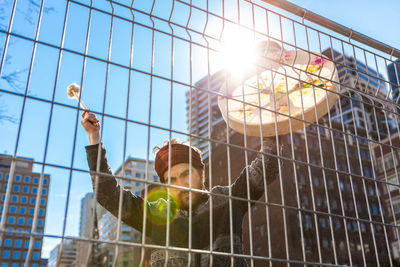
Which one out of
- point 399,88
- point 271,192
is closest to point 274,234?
point 271,192

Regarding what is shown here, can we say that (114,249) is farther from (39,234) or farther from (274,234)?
(274,234)

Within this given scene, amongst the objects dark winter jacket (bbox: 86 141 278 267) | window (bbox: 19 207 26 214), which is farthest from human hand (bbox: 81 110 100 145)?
window (bbox: 19 207 26 214)

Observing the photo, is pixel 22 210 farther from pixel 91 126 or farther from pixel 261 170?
pixel 261 170

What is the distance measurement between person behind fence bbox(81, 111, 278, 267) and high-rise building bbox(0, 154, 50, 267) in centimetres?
29

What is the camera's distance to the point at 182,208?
2.04 metres

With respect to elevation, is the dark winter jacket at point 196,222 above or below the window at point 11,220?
above

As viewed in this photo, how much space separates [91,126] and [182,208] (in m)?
0.58

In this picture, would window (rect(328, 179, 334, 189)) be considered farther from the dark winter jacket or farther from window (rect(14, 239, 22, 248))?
window (rect(14, 239, 22, 248))

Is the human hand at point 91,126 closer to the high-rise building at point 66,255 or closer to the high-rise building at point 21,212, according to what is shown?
the high-rise building at point 21,212

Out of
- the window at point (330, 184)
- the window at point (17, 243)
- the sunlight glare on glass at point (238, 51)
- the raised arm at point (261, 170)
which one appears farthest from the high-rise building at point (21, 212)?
the window at point (330, 184)

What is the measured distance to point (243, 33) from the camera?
215 cm

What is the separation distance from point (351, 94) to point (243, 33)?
0.78m

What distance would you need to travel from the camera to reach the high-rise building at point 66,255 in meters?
1.30

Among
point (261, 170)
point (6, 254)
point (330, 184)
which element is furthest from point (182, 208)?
point (330, 184)
